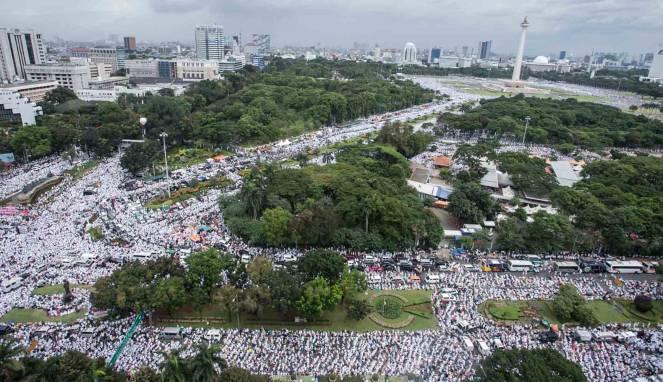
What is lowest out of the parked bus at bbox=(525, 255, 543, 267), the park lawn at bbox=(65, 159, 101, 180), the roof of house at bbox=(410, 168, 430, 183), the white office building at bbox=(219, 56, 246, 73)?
the parked bus at bbox=(525, 255, 543, 267)

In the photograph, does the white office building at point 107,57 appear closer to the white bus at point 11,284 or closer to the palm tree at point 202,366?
the white bus at point 11,284

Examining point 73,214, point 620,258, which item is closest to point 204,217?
point 73,214

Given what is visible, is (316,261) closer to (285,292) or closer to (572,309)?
(285,292)

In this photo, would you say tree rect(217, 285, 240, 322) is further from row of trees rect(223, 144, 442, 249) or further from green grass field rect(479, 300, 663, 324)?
green grass field rect(479, 300, 663, 324)

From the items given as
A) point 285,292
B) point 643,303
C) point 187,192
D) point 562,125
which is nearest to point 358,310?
point 285,292

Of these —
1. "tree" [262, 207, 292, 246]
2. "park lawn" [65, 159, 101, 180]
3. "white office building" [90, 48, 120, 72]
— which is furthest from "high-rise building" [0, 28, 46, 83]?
"tree" [262, 207, 292, 246]

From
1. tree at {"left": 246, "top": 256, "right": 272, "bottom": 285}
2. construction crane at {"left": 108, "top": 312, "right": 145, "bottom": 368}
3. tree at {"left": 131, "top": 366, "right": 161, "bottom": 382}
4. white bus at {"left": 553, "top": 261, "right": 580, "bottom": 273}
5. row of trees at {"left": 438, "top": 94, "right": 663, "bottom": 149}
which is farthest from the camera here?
row of trees at {"left": 438, "top": 94, "right": 663, "bottom": 149}

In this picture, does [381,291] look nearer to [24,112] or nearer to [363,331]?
[363,331]

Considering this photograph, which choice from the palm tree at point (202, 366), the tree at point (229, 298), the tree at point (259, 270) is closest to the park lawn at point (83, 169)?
the tree at point (259, 270)
